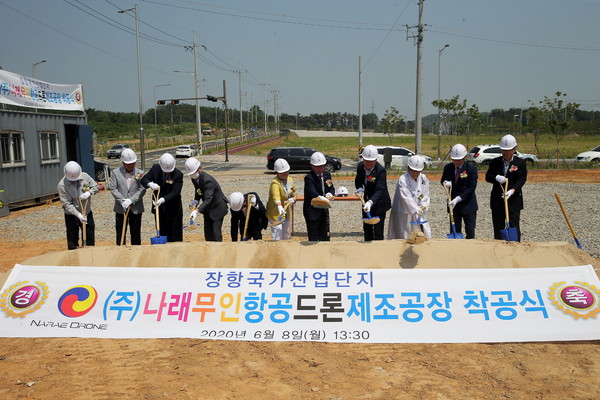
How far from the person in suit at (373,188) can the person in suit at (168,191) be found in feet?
8.46

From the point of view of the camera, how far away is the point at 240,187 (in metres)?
18.4

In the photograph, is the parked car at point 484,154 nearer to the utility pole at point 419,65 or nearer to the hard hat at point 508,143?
the utility pole at point 419,65

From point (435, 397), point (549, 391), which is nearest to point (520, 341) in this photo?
point (549, 391)

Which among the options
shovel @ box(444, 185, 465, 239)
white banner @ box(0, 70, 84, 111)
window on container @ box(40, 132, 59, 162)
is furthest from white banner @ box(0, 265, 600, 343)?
window on container @ box(40, 132, 59, 162)

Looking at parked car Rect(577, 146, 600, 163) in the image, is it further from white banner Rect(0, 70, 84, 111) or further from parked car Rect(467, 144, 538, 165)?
white banner Rect(0, 70, 84, 111)

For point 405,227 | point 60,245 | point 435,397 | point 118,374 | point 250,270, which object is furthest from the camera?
point 60,245

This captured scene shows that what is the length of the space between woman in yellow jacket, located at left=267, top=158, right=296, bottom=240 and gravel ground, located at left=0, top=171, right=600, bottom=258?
2688mm

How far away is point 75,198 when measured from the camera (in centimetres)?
702

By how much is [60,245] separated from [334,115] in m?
154

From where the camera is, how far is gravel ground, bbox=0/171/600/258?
966 centimetres

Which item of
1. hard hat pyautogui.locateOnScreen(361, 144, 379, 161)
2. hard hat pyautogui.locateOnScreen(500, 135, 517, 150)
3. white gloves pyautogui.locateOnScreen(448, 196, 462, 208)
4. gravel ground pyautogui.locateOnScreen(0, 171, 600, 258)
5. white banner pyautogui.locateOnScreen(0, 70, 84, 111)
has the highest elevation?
white banner pyautogui.locateOnScreen(0, 70, 84, 111)

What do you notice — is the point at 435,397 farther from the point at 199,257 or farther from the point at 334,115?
the point at 334,115

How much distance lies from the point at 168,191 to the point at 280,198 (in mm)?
1650

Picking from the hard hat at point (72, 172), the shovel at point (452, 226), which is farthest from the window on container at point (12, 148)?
the shovel at point (452, 226)
